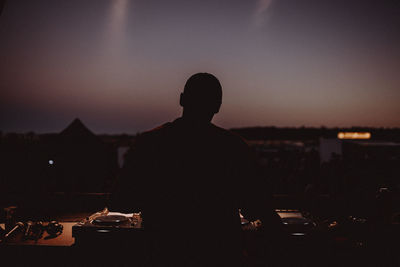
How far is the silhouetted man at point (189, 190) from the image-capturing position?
4.08ft

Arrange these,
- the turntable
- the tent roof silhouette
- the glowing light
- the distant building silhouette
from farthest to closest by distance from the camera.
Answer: the glowing light
the tent roof silhouette
the distant building silhouette
the turntable

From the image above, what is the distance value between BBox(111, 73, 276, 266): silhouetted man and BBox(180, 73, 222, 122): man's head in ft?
0.16

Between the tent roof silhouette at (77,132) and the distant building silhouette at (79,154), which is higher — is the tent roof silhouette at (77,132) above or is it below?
above

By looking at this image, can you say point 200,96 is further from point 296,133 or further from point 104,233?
point 296,133

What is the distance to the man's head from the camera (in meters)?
1.30

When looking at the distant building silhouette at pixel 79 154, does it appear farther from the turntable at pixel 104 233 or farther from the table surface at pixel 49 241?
the turntable at pixel 104 233

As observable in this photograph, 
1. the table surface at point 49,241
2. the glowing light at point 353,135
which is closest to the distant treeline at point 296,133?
the glowing light at point 353,135

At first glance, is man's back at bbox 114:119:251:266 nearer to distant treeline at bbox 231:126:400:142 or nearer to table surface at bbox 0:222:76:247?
table surface at bbox 0:222:76:247

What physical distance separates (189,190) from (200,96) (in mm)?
374

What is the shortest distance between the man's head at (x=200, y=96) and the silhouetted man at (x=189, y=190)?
49 millimetres

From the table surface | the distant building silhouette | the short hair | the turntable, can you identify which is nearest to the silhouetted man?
the short hair

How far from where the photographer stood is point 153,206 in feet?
4.12

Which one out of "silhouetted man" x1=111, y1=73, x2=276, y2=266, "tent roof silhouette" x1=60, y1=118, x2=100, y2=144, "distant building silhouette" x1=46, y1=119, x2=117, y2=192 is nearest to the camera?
"silhouetted man" x1=111, y1=73, x2=276, y2=266

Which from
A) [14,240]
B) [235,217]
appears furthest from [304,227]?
[14,240]
